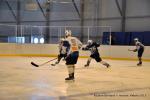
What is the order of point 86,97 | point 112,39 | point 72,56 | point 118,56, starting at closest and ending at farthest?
point 86,97
point 72,56
point 118,56
point 112,39

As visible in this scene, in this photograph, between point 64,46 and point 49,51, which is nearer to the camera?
point 64,46

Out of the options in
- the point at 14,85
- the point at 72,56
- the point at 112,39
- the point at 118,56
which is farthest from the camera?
the point at 112,39

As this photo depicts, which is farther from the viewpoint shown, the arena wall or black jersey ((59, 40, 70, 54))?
the arena wall

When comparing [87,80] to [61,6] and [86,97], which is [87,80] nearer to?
[86,97]

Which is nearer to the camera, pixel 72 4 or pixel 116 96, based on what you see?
pixel 116 96

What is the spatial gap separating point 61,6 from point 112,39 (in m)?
Answer: 5.75

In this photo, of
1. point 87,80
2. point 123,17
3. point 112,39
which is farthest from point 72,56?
point 123,17

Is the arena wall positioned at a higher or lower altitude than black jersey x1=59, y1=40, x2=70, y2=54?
lower

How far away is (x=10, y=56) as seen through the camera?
65.2 feet

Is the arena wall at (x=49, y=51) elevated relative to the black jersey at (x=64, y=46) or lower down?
lower down

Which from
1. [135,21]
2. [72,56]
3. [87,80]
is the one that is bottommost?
[87,80]

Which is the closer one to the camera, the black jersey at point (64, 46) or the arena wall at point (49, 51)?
the black jersey at point (64, 46)

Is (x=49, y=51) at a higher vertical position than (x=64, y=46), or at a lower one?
lower

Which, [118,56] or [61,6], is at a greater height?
[61,6]
